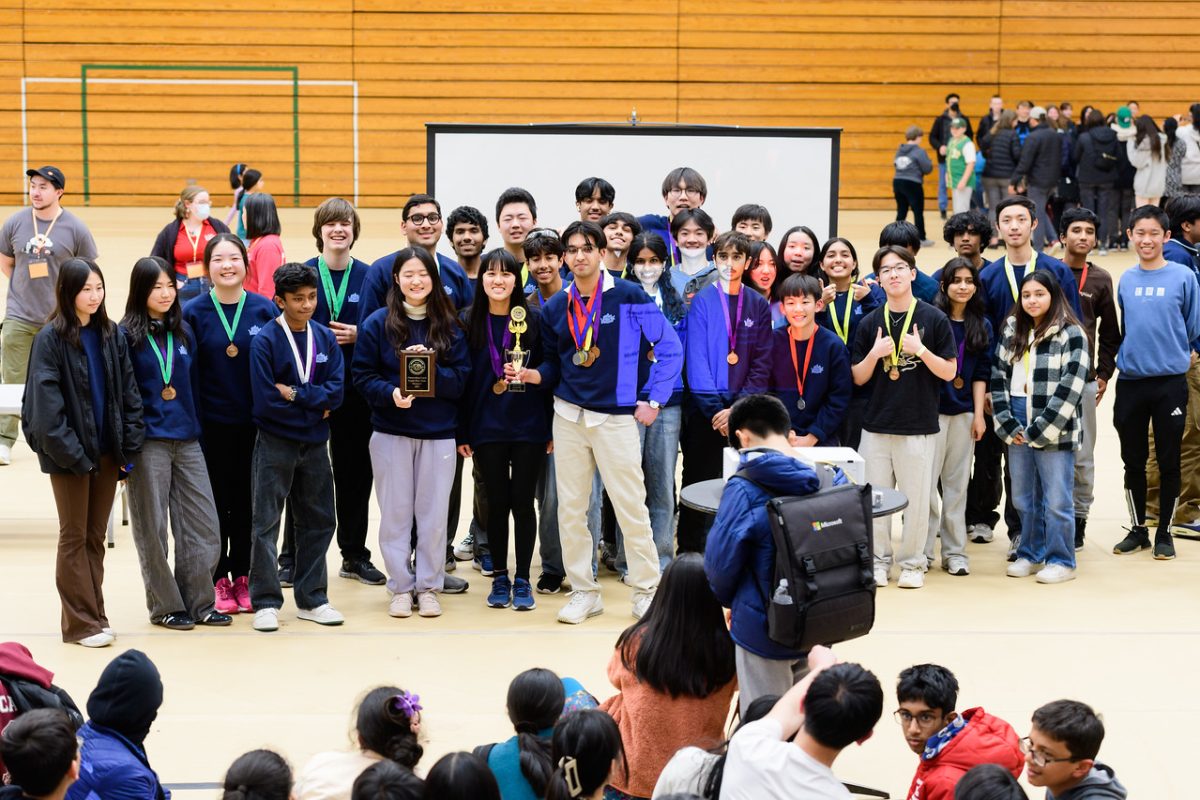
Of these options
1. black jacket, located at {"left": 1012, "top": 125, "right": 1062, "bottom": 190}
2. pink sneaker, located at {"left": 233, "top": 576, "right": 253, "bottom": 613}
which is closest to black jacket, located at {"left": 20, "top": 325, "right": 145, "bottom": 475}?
pink sneaker, located at {"left": 233, "top": 576, "right": 253, "bottom": 613}

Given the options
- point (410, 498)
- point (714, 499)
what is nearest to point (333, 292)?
point (410, 498)

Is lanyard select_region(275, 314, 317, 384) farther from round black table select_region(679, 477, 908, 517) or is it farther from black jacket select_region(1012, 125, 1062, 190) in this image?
black jacket select_region(1012, 125, 1062, 190)

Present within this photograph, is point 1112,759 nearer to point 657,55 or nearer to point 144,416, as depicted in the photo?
point 144,416

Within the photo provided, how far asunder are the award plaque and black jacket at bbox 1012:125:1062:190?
12616 millimetres

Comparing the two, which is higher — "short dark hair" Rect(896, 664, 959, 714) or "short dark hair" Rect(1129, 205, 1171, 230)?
"short dark hair" Rect(1129, 205, 1171, 230)

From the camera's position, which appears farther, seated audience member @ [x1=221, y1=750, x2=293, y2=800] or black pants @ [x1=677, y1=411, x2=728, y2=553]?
black pants @ [x1=677, y1=411, x2=728, y2=553]

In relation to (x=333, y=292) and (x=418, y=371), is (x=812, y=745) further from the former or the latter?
(x=333, y=292)

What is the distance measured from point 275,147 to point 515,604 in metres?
14.8

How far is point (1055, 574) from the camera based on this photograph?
22.4 feet

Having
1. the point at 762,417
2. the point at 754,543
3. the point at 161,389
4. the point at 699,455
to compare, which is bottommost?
the point at 699,455

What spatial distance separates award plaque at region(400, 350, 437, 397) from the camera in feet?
20.1

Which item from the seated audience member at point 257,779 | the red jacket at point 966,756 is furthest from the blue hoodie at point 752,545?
the seated audience member at point 257,779

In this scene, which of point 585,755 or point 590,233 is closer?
point 585,755

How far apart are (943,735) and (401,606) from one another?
304cm
